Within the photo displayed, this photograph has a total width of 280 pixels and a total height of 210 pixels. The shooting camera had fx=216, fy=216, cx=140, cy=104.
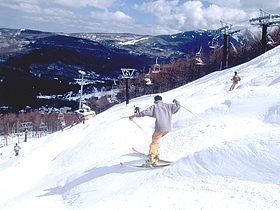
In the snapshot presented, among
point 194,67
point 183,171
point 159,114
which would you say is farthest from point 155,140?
point 194,67

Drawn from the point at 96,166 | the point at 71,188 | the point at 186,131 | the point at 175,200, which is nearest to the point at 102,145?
the point at 96,166

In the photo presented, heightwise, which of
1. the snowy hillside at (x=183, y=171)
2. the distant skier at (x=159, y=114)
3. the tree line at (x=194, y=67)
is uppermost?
the tree line at (x=194, y=67)

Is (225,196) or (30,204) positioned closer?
(225,196)

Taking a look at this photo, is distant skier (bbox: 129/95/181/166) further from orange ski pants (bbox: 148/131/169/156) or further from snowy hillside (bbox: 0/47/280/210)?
snowy hillside (bbox: 0/47/280/210)

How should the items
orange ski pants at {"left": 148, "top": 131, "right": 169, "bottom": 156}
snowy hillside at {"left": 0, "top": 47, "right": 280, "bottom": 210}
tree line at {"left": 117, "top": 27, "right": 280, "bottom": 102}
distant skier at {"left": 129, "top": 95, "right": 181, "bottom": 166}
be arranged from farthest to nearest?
tree line at {"left": 117, "top": 27, "right": 280, "bottom": 102} < orange ski pants at {"left": 148, "top": 131, "right": 169, "bottom": 156} < distant skier at {"left": 129, "top": 95, "right": 181, "bottom": 166} < snowy hillside at {"left": 0, "top": 47, "right": 280, "bottom": 210}

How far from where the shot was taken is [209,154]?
15.1 feet

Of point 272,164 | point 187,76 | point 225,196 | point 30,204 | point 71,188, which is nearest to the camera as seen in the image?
point 225,196

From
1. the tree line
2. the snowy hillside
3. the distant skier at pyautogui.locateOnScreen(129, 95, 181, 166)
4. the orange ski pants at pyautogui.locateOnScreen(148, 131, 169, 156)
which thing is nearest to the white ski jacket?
the distant skier at pyautogui.locateOnScreen(129, 95, 181, 166)

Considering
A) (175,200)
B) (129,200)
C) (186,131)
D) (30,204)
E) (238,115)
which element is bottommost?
(30,204)

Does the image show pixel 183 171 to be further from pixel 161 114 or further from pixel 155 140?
pixel 161 114

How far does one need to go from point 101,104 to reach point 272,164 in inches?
2588

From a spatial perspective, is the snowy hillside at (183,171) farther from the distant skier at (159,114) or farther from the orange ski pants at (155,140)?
the distant skier at (159,114)

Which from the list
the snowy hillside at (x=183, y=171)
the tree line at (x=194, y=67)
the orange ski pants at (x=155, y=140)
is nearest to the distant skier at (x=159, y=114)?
the orange ski pants at (x=155, y=140)

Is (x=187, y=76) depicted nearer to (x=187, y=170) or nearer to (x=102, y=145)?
(x=102, y=145)
